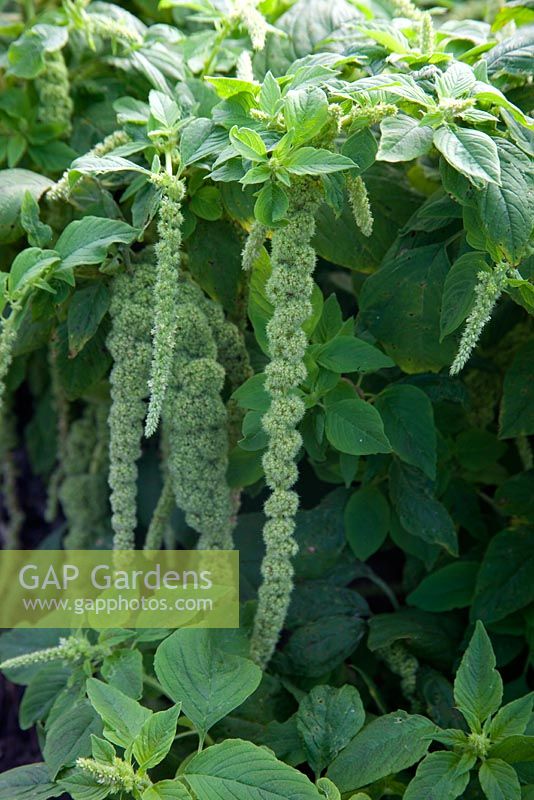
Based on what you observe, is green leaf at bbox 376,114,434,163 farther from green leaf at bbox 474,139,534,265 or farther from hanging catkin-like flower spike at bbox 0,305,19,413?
hanging catkin-like flower spike at bbox 0,305,19,413

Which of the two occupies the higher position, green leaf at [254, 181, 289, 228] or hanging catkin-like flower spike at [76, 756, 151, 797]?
green leaf at [254, 181, 289, 228]

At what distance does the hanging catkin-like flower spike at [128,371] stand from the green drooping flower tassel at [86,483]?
1.29 ft

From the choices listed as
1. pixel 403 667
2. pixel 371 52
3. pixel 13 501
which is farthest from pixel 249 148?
pixel 13 501

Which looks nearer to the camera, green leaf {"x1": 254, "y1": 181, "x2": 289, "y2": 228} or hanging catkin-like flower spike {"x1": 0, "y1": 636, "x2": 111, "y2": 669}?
green leaf {"x1": 254, "y1": 181, "x2": 289, "y2": 228}

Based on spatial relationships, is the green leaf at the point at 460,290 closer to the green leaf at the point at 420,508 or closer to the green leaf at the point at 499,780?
the green leaf at the point at 420,508

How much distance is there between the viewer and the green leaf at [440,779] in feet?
2.78

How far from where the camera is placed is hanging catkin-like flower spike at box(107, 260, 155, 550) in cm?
100

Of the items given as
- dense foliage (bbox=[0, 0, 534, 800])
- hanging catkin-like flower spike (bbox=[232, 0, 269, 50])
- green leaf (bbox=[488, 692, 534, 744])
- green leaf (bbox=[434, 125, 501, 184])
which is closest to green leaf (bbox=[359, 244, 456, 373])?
dense foliage (bbox=[0, 0, 534, 800])

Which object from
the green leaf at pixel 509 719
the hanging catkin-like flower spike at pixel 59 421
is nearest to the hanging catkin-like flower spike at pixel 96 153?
the hanging catkin-like flower spike at pixel 59 421

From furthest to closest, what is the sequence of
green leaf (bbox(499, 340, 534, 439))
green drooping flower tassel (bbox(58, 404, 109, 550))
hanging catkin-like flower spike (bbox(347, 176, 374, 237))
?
green drooping flower tassel (bbox(58, 404, 109, 550)) < green leaf (bbox(499, 340, 534, 439)) < hanging catkin-like flower spike (bbox(347, 176, 374, 237))

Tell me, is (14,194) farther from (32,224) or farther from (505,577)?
(505,577)

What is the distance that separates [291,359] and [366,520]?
378 millimetres

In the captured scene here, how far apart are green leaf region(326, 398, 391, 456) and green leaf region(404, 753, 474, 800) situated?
34cm

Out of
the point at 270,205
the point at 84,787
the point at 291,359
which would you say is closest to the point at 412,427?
the point at 291,359
